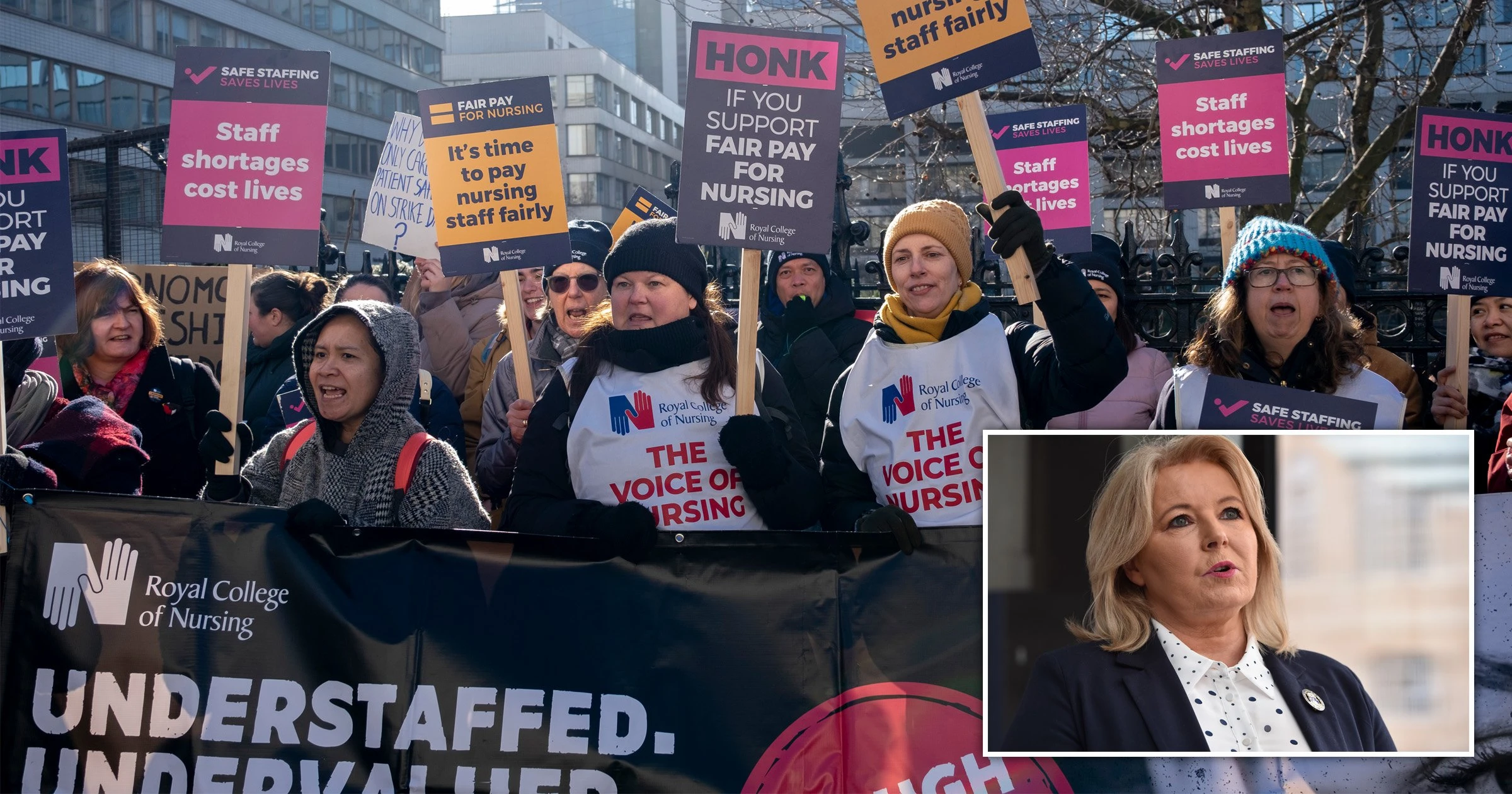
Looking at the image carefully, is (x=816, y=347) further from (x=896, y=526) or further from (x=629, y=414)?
(x=896, y=526)

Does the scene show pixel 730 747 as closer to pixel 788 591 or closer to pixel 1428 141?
pixel 788 591

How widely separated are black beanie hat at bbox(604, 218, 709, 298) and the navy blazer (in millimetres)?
1531

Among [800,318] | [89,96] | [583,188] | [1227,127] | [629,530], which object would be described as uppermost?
[583,188]

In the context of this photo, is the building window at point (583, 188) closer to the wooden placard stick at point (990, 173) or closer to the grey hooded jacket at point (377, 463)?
the grey hooded jacket at point (377, 463)

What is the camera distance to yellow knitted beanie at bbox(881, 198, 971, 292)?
3.75 metres

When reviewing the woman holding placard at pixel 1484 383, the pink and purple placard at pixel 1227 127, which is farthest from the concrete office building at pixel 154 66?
the woman holding placard at pixel 1484 383

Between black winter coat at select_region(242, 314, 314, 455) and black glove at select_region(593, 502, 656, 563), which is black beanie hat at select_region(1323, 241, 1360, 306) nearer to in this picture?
black glove at select_region(593, 502, 656, 563)

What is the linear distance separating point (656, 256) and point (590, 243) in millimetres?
1635

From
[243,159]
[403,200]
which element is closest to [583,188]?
[403,200]

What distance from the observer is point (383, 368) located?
380 centimetres

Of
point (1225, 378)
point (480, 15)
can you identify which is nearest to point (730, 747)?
point (1225, 378)

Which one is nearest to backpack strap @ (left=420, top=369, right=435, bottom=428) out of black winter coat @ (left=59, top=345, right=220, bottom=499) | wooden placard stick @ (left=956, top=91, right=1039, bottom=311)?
black winter coat @ (left=59, top=345, right=220, bottom=499)

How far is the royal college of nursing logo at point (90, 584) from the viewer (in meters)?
3.35

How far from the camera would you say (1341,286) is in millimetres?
4895
